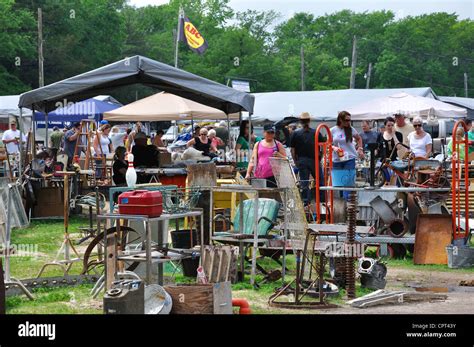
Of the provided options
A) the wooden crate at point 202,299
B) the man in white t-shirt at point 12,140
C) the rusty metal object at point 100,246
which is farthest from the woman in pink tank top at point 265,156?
the man in white t-shirt at point 12,140

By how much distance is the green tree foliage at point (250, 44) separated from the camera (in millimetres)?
67750

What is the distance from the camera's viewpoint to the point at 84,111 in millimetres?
33375

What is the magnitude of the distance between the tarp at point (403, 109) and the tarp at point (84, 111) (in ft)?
36.0

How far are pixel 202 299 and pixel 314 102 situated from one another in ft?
99.6

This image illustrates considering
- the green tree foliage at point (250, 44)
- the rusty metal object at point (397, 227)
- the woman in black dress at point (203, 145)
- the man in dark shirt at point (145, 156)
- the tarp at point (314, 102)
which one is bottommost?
the rusty metal object at point (397, 227)

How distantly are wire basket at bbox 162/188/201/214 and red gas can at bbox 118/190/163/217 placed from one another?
62 cm

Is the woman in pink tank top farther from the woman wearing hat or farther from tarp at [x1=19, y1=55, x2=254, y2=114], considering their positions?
tarp at [x1=19, y1=55, x2=254, y2=114]

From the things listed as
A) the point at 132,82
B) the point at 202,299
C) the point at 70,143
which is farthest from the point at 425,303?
the point at 70,143

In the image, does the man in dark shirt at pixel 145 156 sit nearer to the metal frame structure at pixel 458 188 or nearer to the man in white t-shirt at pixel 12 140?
the metal frame structure at pixel 458 188

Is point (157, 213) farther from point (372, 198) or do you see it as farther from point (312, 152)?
point (312, 152)

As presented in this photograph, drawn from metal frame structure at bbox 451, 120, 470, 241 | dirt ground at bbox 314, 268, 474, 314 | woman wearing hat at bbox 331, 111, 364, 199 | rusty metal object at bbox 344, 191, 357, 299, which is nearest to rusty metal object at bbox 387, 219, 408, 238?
metal frame structure at bbox 451, 120, 470, 241

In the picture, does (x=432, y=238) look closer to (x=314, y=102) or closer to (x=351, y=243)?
(x=351, y=243)
